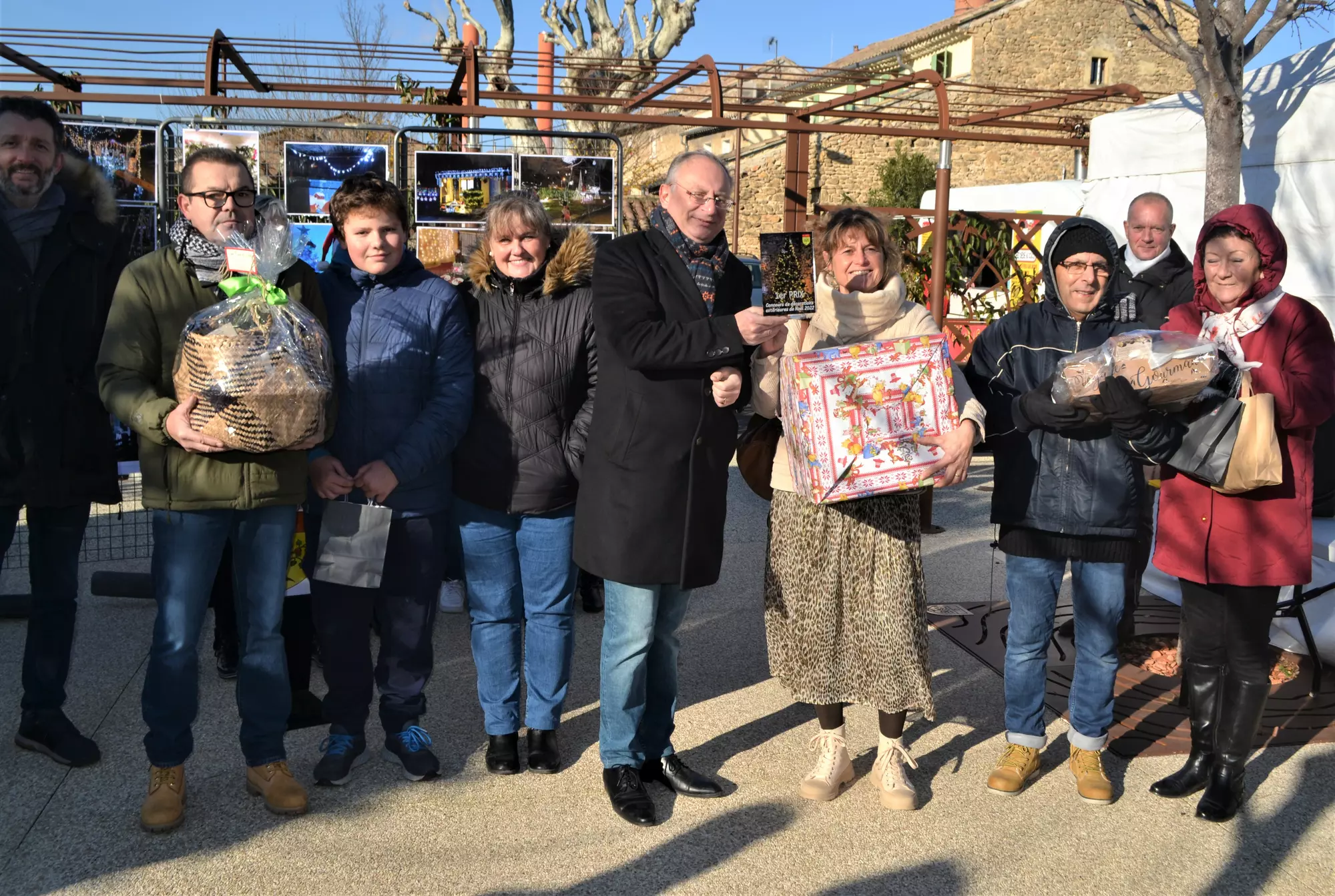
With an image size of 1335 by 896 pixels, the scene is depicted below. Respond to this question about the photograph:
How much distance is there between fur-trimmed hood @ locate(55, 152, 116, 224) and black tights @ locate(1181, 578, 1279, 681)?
3.96 metres

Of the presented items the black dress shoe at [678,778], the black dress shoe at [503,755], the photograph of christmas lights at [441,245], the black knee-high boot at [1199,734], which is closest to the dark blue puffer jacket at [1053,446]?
the black knee-high boot at [1199,734]

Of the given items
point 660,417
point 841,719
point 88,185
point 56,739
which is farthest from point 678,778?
point 88,185

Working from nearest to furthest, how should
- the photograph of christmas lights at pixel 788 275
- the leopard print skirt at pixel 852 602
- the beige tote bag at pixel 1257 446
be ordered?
the photograph of christmas lights at pixel 788 275 → the beige tote bag at pixel 1257 446 → the leopard print skirt at pixel 852 602

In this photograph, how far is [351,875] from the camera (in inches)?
120

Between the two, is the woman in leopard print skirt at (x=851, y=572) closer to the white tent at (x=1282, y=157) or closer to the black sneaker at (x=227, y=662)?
the black sneaker at (x=227, y=662)

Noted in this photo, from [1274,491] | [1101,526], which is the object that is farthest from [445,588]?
[1274,491]

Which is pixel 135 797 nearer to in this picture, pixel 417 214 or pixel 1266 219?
pixel 417 214

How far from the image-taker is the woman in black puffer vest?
3.58 metres

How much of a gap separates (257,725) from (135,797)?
48 centimetres

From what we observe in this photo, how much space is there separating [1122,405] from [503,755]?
236cm

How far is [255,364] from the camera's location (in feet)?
9.71

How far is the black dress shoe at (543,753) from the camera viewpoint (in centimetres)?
375

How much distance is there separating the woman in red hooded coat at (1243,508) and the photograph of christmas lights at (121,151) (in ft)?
15.7

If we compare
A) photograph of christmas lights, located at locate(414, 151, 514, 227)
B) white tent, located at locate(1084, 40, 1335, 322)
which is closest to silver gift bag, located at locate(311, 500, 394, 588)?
photograph of christmas lights, located at locate(414, 151, 514, 227)
